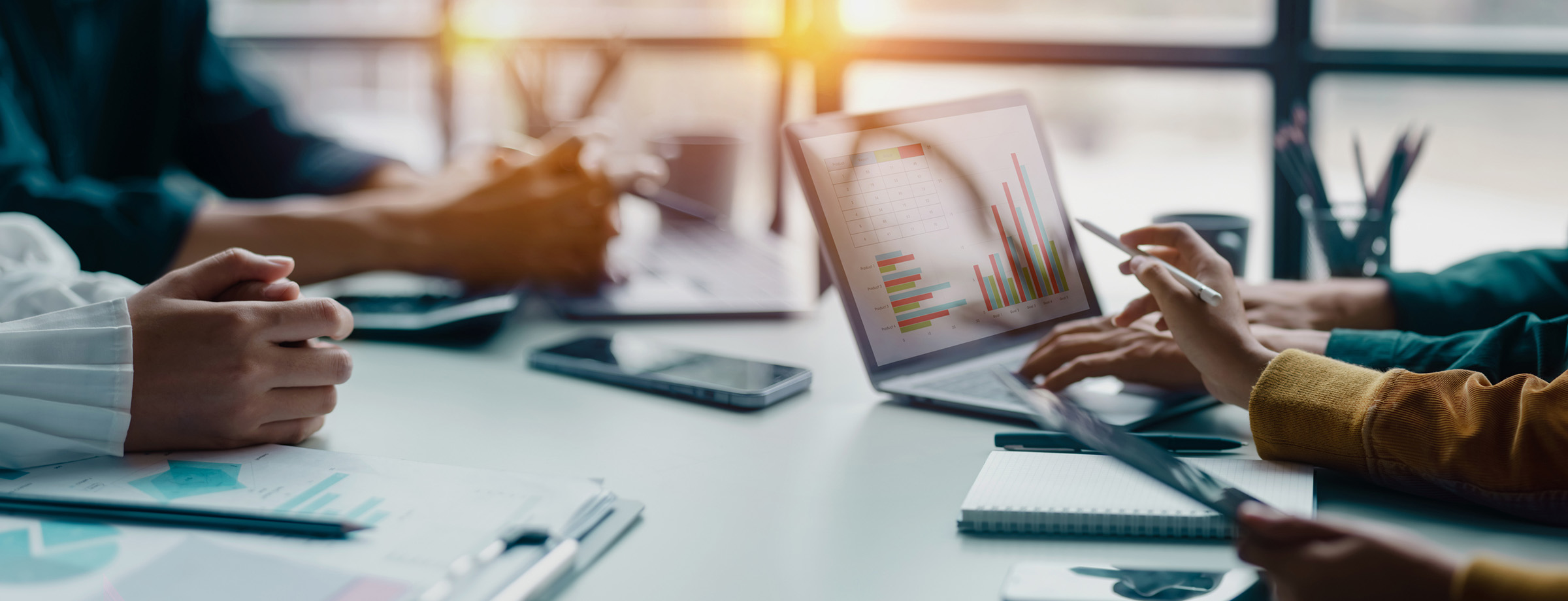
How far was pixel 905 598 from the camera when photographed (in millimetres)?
447

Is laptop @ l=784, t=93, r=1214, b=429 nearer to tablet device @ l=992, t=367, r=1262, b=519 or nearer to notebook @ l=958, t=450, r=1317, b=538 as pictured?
tablet device @ l=992, t=367, r=1262, b=519

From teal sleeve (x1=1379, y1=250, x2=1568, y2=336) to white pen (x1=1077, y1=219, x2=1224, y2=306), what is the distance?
26 cm

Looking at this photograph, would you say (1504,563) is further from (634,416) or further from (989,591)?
(634,416)

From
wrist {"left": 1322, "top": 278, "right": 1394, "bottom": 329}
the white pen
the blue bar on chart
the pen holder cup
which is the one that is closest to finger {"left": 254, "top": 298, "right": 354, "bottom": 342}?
the blue bar on chart

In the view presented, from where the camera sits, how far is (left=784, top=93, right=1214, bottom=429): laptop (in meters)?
0.74

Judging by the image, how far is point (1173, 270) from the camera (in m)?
0.69

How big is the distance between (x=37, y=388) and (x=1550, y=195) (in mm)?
1738

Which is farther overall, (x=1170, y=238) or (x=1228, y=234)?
(x=1228, y=234)

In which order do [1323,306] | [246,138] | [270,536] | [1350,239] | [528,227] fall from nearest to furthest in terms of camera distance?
[270,536], [1323,306], [1350,239], [528,227], [246,138]

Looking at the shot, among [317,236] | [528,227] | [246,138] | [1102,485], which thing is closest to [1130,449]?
[1102,485]

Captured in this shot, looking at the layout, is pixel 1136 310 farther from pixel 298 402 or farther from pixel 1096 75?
pixel 1096 75

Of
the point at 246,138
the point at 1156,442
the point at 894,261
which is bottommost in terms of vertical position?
the point at 1156,442

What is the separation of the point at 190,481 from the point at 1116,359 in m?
0.60

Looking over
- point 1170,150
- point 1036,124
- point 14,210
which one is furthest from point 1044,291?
point 1170,150
